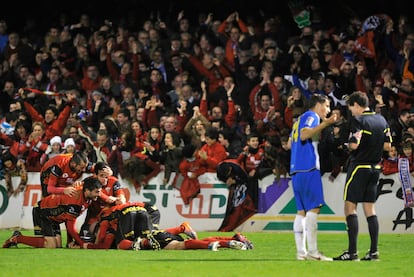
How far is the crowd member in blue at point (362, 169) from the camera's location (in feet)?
43.0

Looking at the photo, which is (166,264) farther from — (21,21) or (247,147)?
(21,21)

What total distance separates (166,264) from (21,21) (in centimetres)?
1842

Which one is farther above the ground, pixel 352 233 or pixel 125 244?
pixel 352 233

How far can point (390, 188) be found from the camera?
19.8 m

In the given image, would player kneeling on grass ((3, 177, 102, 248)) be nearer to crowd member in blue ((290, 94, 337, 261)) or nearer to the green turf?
the green turf

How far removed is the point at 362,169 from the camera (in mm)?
13125

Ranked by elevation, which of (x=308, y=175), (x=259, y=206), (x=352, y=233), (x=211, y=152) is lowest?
(x=352, y=233)

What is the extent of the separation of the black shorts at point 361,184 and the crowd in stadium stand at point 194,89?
6487 millimetres

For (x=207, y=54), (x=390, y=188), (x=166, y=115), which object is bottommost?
(x=390, y=188)

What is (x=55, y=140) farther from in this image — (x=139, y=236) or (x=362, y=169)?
(x=362, y=169)

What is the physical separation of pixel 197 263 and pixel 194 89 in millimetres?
11312

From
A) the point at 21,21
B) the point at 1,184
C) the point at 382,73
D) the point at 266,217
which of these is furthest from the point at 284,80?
the point at 21,21

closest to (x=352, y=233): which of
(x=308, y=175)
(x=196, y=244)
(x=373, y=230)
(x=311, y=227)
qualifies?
(x=373, y=230)

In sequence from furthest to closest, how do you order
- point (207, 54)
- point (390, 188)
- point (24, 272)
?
point (207, 54)
point (390, 188)
point (24, 272)
